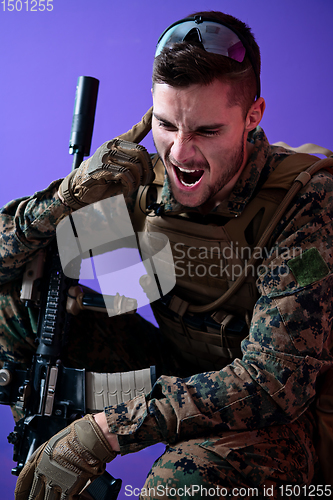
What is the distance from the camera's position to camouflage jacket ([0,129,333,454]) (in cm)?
100

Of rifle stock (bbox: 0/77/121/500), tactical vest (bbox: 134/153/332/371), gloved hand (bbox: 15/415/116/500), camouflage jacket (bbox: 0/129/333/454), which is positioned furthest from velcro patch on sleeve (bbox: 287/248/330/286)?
rifle stock (bbox: 0/77/121/500)

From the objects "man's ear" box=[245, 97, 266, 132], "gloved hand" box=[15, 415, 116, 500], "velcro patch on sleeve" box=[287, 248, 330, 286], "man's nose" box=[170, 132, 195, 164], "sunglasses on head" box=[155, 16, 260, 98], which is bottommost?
"gloved hand" box=[15, 415, 116, 500]

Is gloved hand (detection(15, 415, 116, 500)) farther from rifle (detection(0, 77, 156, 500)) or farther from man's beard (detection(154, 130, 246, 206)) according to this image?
man's beard (detection(154, 130, 246, 206))

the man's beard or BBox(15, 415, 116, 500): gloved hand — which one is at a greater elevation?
the man's beard

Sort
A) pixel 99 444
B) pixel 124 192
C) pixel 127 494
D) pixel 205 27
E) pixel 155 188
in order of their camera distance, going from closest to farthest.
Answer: pixel 99 444 < pixel 205 27 < pixel 124 192 < pixel 155 188 < pixel 127 494

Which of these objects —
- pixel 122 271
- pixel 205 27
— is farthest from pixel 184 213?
pixel 205 27

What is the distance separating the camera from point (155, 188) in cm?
141

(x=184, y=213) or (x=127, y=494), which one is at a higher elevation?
(x=184, y=213)

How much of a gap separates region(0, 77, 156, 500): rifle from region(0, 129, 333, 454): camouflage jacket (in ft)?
0.99

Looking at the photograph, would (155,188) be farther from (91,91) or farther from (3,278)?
(3,278)

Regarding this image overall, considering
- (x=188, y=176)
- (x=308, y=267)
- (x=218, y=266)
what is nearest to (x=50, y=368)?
(x=218, y=266)

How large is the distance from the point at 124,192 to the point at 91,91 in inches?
16.1

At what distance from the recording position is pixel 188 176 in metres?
1.28

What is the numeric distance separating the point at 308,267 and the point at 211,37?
1.91 ft
